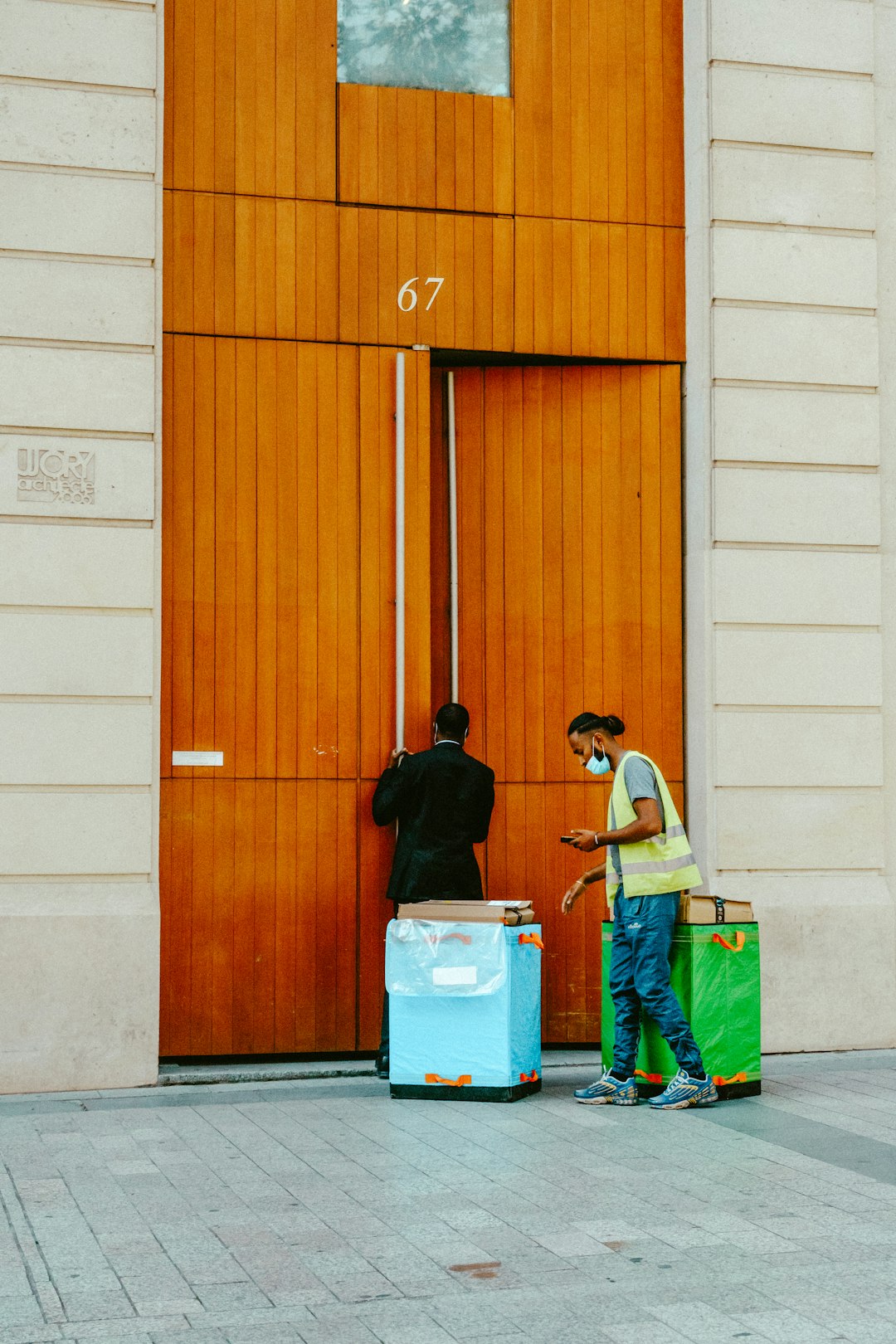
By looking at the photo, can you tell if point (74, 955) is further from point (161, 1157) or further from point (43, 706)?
point (161, 1157)

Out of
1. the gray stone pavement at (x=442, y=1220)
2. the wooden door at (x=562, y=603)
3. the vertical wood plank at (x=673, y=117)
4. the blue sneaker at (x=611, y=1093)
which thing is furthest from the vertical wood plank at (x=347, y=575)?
the vertical wood plank at (x=673, y=117)

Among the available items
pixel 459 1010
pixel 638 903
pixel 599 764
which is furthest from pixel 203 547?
pixel 638 903

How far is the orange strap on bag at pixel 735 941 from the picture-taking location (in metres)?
8.03

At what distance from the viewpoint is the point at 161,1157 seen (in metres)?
6.73

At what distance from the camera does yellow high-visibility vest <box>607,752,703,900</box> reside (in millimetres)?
7980

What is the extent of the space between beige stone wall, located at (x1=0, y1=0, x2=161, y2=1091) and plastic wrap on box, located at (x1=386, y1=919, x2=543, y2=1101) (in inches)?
56.3

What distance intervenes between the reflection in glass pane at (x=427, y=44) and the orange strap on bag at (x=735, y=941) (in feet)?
16.7

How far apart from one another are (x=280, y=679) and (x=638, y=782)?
228 cm

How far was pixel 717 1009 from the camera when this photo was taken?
26.3 feet

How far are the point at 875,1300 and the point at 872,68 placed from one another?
771cm

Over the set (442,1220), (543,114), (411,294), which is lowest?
(442,1220)

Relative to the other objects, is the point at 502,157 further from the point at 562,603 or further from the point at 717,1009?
the point at 717,1009

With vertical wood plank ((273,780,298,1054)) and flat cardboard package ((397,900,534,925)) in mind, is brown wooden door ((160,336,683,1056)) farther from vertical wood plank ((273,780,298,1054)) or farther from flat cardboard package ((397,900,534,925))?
flat cardboard package ((397,900,534,925))

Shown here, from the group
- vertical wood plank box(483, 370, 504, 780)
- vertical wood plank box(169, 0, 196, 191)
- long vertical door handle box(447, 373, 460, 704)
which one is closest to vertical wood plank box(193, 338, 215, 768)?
vertical wood plank box(169, 0, 196, 191)
